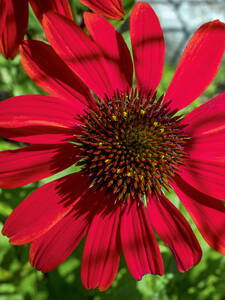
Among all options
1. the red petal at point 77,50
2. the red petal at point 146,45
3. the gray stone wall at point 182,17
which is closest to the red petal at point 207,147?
the red petal at point 146,45

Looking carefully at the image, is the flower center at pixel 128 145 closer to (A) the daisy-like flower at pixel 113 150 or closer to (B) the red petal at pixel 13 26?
(A) the daisy-like flower at pixel 113 150

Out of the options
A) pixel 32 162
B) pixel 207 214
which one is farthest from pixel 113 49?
pixel 207 214

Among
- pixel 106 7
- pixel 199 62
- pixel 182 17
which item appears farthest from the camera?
pixel 182 17

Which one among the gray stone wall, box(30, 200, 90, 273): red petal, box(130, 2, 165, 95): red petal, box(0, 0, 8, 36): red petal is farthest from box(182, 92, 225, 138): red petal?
the gray stone wall

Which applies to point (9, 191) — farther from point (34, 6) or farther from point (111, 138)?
point (34, 6)

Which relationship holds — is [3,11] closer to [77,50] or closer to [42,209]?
[77,50]

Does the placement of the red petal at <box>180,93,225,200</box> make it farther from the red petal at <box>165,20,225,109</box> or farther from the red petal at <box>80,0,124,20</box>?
the red petal at <box>80,0,124,20</box>
